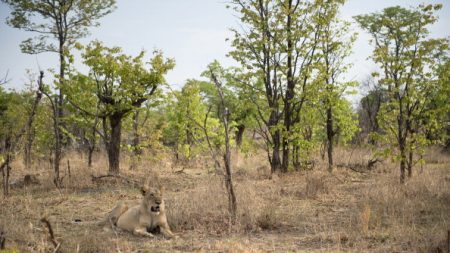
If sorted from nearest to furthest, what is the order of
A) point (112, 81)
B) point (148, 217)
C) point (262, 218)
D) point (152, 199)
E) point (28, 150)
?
point (152, 199), point (148, 217), point (262, 218), point (112, 81), point (28, 150)

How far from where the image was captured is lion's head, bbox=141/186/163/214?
7832 millimetres

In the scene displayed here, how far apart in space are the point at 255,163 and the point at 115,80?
958 centimetres

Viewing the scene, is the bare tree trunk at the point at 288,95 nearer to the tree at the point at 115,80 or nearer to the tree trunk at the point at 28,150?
the tree at the point at 115,80

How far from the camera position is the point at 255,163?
22969mm

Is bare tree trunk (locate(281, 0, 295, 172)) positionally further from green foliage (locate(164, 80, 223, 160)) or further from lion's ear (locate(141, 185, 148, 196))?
lion's ear (locate(141, 185, 148, 196))

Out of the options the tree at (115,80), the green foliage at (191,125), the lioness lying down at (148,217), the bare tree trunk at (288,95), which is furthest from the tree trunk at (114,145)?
the lioness lying down at (148,217)

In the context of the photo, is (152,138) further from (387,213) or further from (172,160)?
(387,213)

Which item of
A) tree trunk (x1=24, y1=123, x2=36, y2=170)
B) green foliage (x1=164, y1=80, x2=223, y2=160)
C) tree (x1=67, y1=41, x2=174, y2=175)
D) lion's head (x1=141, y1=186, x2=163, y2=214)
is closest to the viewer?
lion's head (x1=141, y1=186, x2=163, y2=214)

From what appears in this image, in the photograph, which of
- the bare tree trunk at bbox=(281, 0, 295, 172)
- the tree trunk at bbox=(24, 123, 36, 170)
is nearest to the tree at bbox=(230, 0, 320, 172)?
the bare tree trunk at bbox=(281, 0, 295, 172)

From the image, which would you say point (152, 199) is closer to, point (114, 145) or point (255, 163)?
point (114, 145)

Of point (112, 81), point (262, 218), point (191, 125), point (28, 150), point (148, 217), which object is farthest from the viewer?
point (191, 125)

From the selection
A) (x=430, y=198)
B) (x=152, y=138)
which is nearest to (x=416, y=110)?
(x=430, y=198)

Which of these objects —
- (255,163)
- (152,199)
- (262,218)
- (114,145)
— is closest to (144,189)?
(152,199)

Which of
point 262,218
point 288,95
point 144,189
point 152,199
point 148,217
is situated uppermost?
point 288,95
